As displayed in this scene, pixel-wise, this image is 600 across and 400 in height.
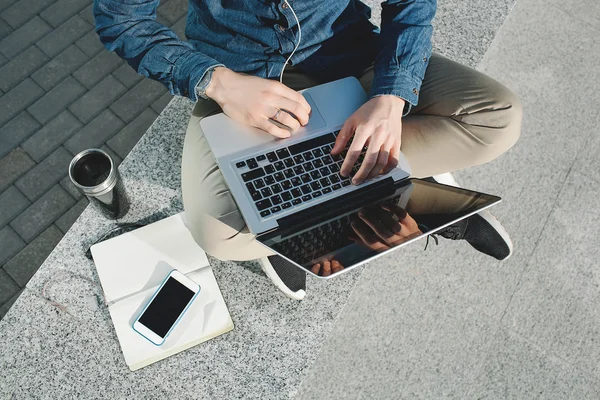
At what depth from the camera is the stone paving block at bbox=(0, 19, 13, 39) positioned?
2955mm

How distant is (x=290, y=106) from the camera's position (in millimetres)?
1559

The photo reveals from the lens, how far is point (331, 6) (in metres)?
1.71

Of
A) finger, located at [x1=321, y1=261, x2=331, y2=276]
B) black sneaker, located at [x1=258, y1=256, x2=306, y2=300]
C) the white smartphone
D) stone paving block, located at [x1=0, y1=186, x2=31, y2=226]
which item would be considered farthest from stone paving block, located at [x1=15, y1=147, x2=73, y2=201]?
finger, located at [x1=321, y1=261, x2=331, y2=276]

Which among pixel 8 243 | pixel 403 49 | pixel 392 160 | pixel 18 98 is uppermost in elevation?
pixel 403 49

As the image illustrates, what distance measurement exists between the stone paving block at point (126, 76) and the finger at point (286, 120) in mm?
1709

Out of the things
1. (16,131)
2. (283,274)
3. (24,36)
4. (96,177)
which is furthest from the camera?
(24,36)

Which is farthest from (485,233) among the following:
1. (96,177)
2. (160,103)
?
(160,103)

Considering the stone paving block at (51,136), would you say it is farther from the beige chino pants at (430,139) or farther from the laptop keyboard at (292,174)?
the laptop keyboard at (292,174)

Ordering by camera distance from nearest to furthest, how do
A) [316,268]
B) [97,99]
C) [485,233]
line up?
[316,268], [485,233], [97,99]

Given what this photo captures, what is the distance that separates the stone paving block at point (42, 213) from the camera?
2576 millimetres

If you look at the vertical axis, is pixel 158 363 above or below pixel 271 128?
below

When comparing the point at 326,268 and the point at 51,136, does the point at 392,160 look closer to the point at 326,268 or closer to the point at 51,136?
the point at 326,268

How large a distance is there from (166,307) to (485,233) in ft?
4.55

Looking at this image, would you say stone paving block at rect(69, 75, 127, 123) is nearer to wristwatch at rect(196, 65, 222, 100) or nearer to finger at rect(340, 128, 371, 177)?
wristwatch at rect(196, 65, 222, 100)
